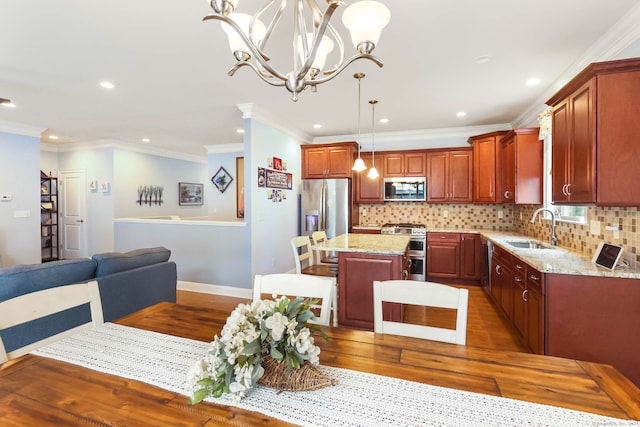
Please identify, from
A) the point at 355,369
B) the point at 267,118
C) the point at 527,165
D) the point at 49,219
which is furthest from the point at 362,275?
the point at 49,219

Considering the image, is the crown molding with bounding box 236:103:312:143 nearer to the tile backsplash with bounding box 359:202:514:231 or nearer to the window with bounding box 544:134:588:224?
the tile backsplash with bounding box 359:202:514:231

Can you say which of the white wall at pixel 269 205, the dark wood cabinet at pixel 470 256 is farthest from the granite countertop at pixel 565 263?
the white wall at pixel 269 205

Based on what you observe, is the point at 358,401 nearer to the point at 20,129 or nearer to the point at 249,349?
the point at 249,349

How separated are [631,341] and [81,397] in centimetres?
286

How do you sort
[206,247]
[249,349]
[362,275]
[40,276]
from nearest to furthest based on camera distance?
[249,349]
[40,276]
[362,275]
[206,247]

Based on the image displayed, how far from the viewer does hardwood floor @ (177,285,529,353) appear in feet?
9.22

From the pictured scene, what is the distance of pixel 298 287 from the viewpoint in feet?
4.93

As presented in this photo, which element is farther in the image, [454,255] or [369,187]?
[369,187]

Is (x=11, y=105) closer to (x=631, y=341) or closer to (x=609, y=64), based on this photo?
(x=609, y=64)

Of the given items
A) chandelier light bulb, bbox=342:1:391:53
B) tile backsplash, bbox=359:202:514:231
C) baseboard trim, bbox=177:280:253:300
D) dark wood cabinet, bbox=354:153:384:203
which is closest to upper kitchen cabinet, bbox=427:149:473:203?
tile backsplash, bbox=359:202:514:231

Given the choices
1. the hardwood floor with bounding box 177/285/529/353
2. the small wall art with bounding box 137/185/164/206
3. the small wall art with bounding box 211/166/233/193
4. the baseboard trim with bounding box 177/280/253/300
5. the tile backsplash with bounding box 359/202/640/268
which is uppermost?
the small wall art with bounding box 211/166/233/193

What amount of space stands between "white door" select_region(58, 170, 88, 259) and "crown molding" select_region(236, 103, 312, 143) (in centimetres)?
438

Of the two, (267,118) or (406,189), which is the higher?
(267,118)

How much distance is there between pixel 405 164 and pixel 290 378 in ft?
15.3
